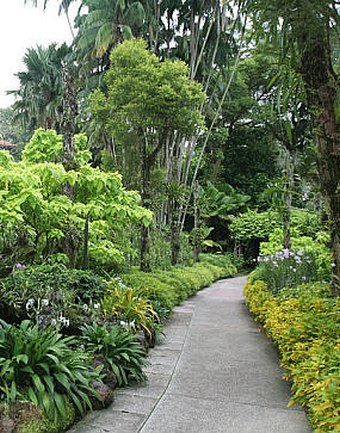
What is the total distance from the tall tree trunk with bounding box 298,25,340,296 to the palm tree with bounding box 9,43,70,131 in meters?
16.6

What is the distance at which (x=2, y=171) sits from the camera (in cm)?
520

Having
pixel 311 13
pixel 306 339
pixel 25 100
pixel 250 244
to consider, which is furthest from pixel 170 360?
pixel 25 100

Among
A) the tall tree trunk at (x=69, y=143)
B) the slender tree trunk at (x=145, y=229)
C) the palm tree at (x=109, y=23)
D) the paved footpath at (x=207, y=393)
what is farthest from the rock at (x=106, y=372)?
the palm tree at (x=109, y=23)

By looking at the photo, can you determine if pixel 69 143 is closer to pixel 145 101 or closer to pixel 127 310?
pixel 145 101

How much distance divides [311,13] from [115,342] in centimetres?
314

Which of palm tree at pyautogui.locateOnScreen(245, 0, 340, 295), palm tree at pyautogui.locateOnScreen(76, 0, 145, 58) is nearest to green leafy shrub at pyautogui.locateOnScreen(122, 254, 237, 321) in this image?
palm tree at pyautogui.locateOnScreen(245, 0, 340, 295)

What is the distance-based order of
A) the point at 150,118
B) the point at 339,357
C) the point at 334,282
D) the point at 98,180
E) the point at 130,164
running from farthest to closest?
the point at 130,164 → the point at 150,118 → the point at 98,180 → the point at 334,282 → the point at 339,357

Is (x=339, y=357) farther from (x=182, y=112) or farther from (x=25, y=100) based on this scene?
(x=25, y=100)

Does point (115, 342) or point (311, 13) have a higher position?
point (311, 13)

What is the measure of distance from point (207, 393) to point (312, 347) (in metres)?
0.93

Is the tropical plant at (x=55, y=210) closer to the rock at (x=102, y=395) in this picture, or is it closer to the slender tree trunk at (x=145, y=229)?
the slender tree trunk at (x=145, y=229)

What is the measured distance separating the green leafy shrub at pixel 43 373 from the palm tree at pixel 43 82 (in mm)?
17178

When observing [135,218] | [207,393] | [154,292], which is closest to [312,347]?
[207,393]

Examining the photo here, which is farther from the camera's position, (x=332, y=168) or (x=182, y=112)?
(x=182, y=112)
